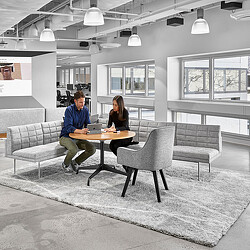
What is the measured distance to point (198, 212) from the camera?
161 inches

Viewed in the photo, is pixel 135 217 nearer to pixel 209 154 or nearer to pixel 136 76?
pixel 209 154

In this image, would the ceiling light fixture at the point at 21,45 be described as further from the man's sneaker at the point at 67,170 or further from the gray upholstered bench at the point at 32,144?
the man's sneaker at the point at 67,170

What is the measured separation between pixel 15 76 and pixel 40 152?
6.59 meters

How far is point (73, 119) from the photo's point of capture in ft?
19.0

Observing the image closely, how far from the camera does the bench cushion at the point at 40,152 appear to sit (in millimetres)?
5480

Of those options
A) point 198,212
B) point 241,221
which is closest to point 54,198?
point 198,212

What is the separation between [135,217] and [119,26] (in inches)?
266

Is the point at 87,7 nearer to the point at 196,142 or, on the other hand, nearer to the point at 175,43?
the point at 175,43

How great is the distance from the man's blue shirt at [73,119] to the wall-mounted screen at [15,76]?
615 cm

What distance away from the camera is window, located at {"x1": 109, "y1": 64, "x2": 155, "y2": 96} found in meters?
12.1

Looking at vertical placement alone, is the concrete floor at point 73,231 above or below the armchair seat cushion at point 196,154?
below

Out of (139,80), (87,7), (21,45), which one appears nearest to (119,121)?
(87,7)

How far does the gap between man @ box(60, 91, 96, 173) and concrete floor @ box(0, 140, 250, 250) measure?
4.31 feet

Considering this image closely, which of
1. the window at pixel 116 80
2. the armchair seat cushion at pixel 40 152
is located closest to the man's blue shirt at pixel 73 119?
the armchair seat cushion at pixel 40 152
